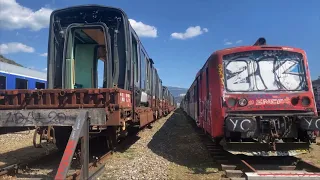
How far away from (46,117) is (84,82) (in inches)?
139

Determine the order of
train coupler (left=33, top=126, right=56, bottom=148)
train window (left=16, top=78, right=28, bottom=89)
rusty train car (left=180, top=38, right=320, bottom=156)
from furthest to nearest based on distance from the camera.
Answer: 1. train window (left=16, top=78, right=28, bottom=89)
2. rusty train car (left=180, top=38, right=320, bottom=156)
3. train coupler (left=33, top=126, right=56, bottom=148)

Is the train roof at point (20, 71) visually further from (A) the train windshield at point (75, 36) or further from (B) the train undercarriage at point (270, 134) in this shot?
(B) the train undercarriage at point (270, 134)

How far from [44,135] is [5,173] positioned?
0.97 metres

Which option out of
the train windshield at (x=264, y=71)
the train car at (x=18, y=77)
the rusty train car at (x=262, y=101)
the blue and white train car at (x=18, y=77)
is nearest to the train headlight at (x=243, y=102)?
the rusty train car at (x=262, y=101)

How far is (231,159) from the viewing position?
7.46 m

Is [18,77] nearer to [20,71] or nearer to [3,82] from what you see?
[20,71]

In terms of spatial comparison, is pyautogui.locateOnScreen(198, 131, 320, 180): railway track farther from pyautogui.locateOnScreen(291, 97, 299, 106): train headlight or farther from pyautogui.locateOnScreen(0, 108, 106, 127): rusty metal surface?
pyautogui.locateOnScreen(0, 108, 106, 127): rusty metal surface

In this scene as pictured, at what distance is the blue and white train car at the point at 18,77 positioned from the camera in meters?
13.8

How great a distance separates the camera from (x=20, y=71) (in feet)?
50.9

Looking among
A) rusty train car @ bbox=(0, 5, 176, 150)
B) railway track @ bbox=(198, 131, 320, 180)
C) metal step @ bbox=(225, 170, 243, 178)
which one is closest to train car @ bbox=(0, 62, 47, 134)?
rusty train car @ bbox=(0, 5, 176, 150)

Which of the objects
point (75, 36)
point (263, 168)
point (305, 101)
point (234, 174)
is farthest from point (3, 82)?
point (305, 101)

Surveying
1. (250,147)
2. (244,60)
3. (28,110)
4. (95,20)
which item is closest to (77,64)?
(95,20)

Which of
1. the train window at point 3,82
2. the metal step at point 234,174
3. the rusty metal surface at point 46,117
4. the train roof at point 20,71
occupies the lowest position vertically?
the metal step at point 234,174

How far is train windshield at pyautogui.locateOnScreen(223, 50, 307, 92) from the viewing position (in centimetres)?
704
